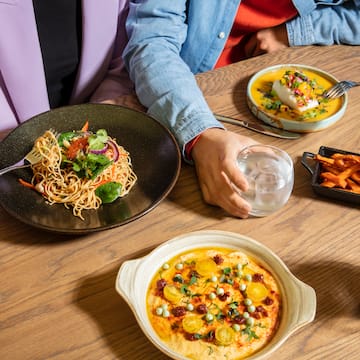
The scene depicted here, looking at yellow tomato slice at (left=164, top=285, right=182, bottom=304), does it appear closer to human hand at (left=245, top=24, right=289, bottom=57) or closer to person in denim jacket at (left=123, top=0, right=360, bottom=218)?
person in denim jacket at (left=123, top=0, right=360, bottom=218)

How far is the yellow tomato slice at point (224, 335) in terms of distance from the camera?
2.54 ft

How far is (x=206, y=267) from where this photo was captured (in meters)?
0.89

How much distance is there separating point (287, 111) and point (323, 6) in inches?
23.3

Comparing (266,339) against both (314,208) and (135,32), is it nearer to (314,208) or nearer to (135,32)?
(314,208)

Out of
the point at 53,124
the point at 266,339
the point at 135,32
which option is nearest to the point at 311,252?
the point at 266,339

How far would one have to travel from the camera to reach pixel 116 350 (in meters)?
0.79

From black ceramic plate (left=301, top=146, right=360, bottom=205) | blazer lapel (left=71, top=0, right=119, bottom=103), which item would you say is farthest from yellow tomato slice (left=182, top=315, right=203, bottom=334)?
blazer lapel (left=71, top=0, right=119, bottom=103)

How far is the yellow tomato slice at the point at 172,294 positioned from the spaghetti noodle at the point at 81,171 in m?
0.27

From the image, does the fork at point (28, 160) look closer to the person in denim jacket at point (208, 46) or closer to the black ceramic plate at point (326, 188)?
the person in denim jacket at point (208, 46)

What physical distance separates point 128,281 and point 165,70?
2.24ft

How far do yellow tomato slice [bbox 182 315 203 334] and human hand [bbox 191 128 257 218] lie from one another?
11.3 inches

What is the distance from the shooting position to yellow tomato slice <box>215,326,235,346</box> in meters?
0.78

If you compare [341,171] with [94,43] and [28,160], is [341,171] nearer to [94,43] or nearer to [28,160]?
[28,160]

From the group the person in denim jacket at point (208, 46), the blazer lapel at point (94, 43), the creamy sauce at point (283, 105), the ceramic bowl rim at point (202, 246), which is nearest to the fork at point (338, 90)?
the creamy sauce at point (283, 105)
